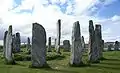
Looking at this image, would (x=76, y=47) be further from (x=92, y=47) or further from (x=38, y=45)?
(x=92, y=47)

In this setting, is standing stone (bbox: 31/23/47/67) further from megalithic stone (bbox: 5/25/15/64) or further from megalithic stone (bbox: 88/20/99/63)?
megalithic stone (bbox: 88/20/99/63)

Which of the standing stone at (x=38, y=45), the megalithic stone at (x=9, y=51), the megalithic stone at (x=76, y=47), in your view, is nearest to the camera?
the standing stone at (x=38, y=45)

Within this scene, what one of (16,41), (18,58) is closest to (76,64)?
(18,58)

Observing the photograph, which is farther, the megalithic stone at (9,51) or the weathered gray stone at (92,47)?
the weathered gray stone at (92,47)

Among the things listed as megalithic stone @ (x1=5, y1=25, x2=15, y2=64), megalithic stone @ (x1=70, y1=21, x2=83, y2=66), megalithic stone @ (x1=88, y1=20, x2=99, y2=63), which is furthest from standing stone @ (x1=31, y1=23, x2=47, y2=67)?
megalithic stone @ (x1=88, y1=20, x2=99, y2=63)

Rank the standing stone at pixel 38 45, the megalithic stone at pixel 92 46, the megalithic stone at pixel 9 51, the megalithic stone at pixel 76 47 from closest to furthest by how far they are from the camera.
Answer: the standing stone at pixel 38 45
the megalithic stone at pixel 76 47
the megalithic stone at pixel 9 51
the megalithic stone at pixel 92 46

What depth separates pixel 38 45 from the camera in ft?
105

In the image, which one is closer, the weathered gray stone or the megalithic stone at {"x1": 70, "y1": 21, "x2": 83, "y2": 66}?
the megalithic stone at {"x1": 70, "y1": 21, "x2": 83, "y2": 66}

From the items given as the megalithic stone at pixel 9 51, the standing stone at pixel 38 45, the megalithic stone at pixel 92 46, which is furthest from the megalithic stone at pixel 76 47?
the megalithic stone at pixel 9 51

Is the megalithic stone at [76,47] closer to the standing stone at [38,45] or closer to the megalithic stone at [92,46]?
the standing stone at [38,45]

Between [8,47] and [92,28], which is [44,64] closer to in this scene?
[8,47]

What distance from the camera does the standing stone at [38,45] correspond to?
104 ft

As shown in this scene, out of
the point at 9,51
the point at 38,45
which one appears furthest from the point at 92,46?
the point at 9,51

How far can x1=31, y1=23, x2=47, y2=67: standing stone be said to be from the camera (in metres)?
31.8
